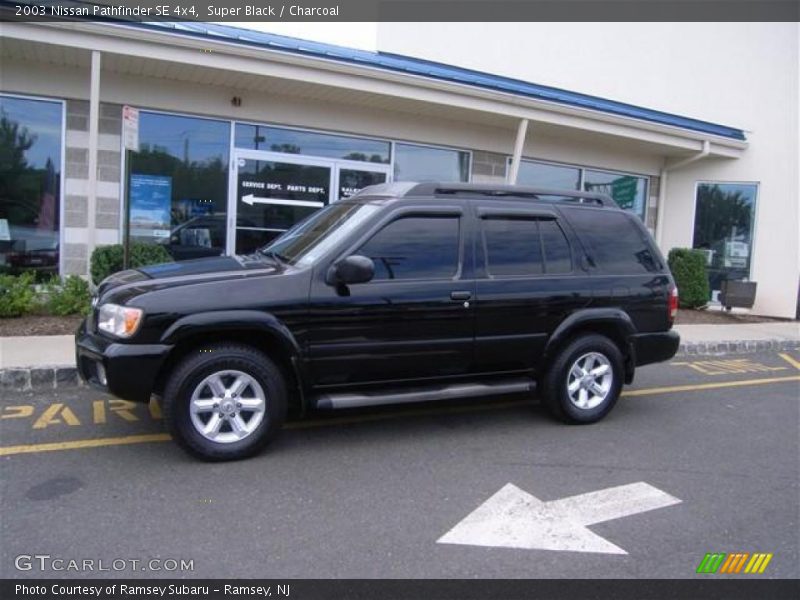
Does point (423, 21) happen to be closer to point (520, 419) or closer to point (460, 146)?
point (460, 146)

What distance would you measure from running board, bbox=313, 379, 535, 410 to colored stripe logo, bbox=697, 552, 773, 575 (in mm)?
2067

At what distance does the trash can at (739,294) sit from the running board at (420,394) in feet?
31.6

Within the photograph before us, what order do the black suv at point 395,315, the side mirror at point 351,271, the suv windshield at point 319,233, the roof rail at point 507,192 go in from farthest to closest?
the roof rail at point 507,192 → the suv windshield at point 319,233 → the side mirror at point 351,271 → the black suv at point 395,315

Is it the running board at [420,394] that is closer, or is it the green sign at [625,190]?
the running board at [420,394]

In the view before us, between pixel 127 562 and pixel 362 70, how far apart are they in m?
7.95

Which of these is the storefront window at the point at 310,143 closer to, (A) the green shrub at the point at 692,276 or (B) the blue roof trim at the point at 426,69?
(B) the blue roof trim at the point at 426,69

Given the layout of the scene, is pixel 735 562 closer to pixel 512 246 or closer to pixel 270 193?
pixel 512 246

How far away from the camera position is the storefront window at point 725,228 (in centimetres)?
1438

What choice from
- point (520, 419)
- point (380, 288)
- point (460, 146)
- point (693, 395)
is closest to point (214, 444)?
point (380, 288)

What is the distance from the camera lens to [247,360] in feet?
14.4

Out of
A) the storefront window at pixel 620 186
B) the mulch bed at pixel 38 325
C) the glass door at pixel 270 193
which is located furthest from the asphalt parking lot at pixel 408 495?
the storefront window at pixel 620 186

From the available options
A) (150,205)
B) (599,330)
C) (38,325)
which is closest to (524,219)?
(599,330)

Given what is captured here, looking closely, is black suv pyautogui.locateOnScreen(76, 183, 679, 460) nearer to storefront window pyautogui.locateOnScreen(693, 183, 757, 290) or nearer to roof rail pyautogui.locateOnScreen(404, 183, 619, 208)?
roof rail pyautogui.locateOnScreen(404, 183, 619, 208)

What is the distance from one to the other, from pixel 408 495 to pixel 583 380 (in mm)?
2210
